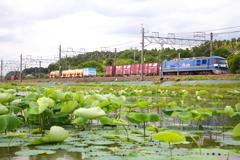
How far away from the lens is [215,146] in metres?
2.77

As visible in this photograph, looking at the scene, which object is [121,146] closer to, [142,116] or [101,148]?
[101,148]

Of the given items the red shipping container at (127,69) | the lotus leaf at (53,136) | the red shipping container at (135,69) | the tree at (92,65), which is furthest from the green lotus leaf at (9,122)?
the tree at (92,65)

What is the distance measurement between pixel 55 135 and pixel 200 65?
2595 centimetres

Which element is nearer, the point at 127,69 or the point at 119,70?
the point at 127,69

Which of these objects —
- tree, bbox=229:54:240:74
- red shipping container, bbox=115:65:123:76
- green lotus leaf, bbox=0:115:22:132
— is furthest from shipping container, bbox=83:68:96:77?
green lotus leaf, bbox=0:115:22:132

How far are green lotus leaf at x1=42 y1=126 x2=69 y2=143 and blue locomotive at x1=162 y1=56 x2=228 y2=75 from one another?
23485 millimetres

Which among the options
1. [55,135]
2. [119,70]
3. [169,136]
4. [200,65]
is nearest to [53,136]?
[55,135]

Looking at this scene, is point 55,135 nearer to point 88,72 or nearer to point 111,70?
point 111,70

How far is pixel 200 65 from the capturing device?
88.0 ft

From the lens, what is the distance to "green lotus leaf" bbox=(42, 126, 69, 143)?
248cm

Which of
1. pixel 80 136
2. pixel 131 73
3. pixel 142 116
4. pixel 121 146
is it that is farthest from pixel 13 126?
pixel 131 73

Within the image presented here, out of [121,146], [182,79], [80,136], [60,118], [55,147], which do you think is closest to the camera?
[55,147]

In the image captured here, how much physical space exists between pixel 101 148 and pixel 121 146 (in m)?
0.23

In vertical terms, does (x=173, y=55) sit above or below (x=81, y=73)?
above
